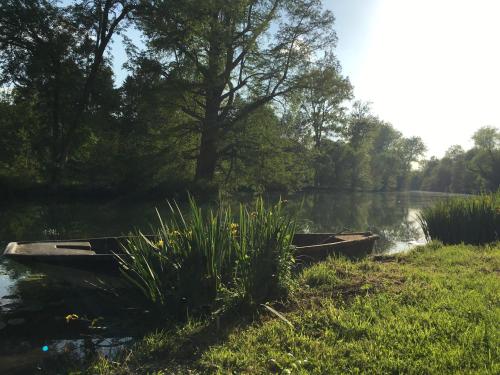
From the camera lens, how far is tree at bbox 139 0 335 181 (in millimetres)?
22547

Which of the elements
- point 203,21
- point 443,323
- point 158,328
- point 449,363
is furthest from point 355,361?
point 203,21

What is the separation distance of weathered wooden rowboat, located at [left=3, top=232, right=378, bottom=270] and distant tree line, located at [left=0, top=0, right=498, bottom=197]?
1590cm

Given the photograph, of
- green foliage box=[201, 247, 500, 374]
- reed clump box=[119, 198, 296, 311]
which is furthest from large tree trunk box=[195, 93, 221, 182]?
reed clump box=[119, 198, 296, 311]

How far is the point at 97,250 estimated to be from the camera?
26.2ft

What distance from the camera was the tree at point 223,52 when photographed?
22547mm

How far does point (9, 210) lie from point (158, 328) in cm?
1714

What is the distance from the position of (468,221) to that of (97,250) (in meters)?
8.67

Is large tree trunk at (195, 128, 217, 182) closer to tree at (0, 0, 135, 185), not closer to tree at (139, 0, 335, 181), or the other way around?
tree at (139, 0, 335, 181)

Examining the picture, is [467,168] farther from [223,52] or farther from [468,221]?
[468,221]

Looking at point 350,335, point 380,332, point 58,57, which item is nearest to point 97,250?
point 350,335

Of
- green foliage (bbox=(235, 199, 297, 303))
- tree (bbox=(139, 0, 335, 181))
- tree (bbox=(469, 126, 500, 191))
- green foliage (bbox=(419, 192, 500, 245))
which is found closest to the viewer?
green foliage (bbox=(235, 199, 297, 303))

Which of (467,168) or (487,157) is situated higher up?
(487,157)

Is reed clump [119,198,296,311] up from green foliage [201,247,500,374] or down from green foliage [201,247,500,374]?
up

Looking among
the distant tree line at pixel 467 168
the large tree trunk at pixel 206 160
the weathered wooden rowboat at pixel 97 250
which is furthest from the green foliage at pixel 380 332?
the distant tree line at pixel 467 168
